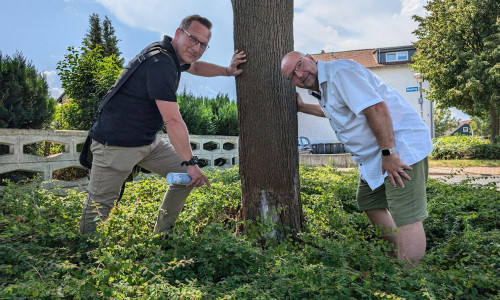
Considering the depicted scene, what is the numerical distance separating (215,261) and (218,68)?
199 centimetres

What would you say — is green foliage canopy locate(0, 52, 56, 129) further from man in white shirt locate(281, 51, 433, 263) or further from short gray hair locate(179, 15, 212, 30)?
man in white shirt locate(281, 51, 433, 263)

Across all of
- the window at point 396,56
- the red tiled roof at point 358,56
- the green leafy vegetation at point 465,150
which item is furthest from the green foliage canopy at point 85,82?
the window at point 396,56

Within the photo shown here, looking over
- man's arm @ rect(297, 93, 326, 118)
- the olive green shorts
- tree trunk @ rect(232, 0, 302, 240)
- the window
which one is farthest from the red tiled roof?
the olive green shorts

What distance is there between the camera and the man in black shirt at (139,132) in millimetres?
3123

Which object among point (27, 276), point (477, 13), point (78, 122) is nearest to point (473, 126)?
point (477, 13)

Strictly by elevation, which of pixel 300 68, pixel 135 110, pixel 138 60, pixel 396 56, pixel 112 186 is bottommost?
pixel 112 186

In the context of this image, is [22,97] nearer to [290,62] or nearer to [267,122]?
[267,122]

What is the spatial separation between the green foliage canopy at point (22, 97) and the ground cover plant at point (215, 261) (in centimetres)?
443

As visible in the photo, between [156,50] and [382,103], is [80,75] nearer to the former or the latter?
[156,50]

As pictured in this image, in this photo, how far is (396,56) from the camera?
33938 mm

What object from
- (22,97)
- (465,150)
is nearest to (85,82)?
(22,97)

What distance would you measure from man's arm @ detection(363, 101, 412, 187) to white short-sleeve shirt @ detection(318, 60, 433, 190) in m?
0.07

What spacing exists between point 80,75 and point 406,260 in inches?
349

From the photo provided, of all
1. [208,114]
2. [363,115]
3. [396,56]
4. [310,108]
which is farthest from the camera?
[396,56]
